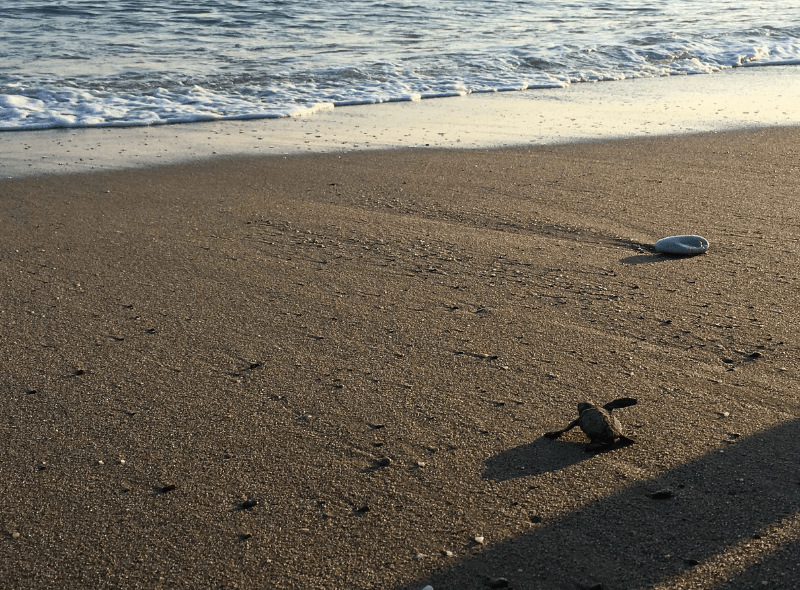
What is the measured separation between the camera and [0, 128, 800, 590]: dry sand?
1875 mm

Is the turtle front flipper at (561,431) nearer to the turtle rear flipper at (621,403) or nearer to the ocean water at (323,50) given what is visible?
the turtle rear flipper at (621,403)

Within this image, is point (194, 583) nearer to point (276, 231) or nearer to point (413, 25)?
point (276, 231)

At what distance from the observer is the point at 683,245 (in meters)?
3.75

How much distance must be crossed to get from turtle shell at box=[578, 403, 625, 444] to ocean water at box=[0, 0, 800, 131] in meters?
6.16

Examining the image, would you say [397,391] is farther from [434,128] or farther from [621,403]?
[434,128]

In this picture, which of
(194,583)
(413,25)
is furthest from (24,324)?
(413,25)

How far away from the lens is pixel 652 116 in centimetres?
738

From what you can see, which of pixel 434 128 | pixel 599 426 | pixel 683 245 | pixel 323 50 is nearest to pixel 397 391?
pixel 599 426

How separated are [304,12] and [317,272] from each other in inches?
488

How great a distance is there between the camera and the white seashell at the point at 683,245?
12.3 ft

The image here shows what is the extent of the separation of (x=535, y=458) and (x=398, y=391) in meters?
0.56

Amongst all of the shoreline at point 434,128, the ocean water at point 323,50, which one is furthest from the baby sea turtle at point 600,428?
the ocean water at point 323,50

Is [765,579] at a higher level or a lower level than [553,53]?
lower

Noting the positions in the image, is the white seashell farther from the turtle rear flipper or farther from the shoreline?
the shoreline
